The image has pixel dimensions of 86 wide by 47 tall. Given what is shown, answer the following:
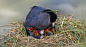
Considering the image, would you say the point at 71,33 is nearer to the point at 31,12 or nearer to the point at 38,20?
→ the point at 38,20

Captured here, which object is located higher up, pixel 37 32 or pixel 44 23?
pixel 44 23

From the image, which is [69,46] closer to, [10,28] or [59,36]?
[59,36]

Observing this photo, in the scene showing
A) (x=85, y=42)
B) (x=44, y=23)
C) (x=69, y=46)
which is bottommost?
(x=69, y=46)

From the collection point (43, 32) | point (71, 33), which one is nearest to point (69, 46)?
point (71, 33)

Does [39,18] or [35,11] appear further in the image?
[35,11]

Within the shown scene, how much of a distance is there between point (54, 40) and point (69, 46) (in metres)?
0.48

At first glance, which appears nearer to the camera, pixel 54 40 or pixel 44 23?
pixel 54 40

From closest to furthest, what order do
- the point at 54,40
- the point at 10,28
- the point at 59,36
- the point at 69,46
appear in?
the point at 69,46 → the point at 54,40 → the point at 59,36 → the point at 10,28

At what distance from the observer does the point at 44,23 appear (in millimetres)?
3021

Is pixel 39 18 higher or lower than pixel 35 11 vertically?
lower

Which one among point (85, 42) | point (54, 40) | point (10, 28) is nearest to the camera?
point (85, 42)

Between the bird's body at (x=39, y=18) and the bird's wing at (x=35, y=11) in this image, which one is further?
the bird's wing at (x=35, y=11)

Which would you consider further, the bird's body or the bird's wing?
the bird's wing

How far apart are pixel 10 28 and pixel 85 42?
8.01ft
